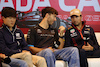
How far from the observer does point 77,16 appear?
→ 316 centimetres

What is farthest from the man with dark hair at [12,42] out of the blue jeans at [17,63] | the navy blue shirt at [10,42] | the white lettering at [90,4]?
the white lettering at [90,4]

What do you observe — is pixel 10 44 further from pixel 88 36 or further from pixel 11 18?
pixel 88 36

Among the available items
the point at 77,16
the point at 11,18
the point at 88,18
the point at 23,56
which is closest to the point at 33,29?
the point at 11,18

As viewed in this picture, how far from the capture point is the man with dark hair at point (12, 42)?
2.37 m

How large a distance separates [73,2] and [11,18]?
1.73 m

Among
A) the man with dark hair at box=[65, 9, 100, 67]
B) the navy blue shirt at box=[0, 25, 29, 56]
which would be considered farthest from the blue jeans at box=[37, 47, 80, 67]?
the man with dark hair at box=[65, 9, 100, 67]

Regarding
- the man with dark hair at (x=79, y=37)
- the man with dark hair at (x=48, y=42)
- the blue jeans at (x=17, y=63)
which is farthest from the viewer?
the man with dark hair at (x=79, y=37)

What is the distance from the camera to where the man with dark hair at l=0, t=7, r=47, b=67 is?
237 centimetres

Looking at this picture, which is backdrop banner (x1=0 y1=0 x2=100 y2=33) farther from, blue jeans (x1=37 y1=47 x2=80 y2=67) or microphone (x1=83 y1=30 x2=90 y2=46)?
blue jeans (x1=37 y1=47 x2=80 y2=67)

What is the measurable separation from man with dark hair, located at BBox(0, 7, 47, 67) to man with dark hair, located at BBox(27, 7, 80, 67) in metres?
0.15

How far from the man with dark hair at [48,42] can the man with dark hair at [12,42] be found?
0.15m

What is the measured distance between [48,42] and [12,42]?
0.65 m

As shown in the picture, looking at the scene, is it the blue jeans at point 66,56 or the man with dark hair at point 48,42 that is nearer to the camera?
the blue jeans at point 66,56

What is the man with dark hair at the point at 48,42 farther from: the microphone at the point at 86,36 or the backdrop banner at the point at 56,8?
the backdrop banner at the point at 56,8
